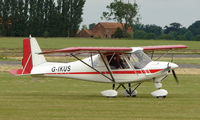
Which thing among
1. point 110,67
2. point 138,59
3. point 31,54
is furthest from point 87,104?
point 31,54

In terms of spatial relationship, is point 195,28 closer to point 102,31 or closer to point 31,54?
point 102,31

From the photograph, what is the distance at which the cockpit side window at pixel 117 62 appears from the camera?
1927 centimetres

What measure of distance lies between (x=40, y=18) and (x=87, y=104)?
346 feet

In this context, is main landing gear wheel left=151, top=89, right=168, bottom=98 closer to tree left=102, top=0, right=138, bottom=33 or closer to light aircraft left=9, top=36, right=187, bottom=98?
light aircraft left=9, top=36, right=187, bottom=98

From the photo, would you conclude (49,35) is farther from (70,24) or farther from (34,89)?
(34,89)

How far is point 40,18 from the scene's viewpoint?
12106 cm

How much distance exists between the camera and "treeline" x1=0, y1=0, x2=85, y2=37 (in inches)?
4532

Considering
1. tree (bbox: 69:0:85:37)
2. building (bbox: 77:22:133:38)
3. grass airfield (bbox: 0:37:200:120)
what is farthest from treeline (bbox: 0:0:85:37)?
grass airfield (bbox: 0:37:200:120)

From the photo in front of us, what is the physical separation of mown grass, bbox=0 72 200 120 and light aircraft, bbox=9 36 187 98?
722mm

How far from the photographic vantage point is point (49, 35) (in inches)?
4663

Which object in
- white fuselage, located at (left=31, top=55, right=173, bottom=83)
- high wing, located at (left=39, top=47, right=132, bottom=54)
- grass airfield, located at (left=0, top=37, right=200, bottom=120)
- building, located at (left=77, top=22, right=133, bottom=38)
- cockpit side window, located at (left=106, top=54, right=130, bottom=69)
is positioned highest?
high wing, located at (left=39, top=47, right=132, bottom=54)

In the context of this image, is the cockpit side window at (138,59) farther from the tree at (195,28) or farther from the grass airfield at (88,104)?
the tree at (195,28)

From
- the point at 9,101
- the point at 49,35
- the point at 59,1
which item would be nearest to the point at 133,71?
the point at 9,101

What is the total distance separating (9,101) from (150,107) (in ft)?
16.5
